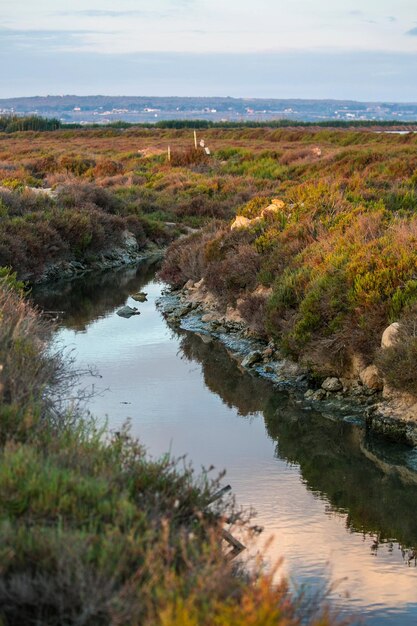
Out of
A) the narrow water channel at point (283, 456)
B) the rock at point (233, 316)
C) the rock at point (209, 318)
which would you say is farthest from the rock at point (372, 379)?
the rock at point (209, 318)

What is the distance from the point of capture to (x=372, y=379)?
13.5 meters

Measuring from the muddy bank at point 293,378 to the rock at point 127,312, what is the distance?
0.69 m

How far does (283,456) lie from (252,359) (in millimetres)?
4560

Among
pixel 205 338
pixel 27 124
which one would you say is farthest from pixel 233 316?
pixel 27 124

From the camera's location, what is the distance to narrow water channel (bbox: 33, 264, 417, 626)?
8.20 meters

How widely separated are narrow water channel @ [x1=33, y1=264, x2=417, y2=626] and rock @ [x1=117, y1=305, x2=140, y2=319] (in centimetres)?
173

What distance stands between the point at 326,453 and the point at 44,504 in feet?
23.6

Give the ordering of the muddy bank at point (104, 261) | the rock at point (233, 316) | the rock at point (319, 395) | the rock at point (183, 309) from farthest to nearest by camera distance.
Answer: the muddy bank at point (104, 261)
the rock at point (183, 309)
the rock at point (233, 316)
the rock at point (319, 395)

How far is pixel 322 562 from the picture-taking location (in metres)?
8.34

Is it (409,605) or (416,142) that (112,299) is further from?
(416,142)

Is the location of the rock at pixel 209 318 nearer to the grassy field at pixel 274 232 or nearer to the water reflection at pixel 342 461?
the grassy field at pixel 274 232

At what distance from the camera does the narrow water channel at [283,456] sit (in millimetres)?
8195

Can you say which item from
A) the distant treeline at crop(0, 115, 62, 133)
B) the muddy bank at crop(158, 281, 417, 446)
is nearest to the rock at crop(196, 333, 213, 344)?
the muddy bank at crop(158, 281, 417, 446)

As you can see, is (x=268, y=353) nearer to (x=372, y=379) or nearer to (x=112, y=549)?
(x=372, y=379)
